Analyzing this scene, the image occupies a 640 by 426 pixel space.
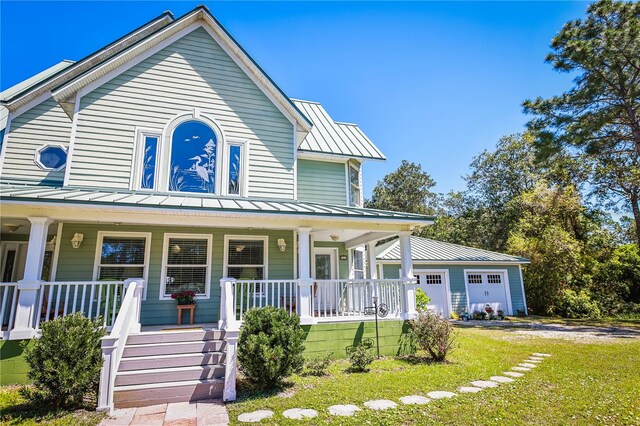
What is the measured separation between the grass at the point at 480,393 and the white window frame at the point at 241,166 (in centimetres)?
531

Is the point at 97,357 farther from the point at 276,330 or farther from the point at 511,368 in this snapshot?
the point at 511,368

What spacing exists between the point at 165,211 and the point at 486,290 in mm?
17546

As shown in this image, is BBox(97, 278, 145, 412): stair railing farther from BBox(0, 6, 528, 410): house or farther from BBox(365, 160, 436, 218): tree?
BBox(365, 160, 436, 218): tree

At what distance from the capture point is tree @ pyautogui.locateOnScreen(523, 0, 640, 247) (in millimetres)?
14734

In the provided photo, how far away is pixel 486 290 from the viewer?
18.3 meters

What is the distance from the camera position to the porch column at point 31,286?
19.9 feet

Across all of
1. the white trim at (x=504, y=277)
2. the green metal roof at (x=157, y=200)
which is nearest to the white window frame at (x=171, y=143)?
the green metal roof at (x=157, y=200)

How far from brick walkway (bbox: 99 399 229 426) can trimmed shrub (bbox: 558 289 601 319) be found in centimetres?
2084

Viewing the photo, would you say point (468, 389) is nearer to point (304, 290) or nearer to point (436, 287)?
point (304, 290)

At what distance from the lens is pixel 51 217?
6.69 metres

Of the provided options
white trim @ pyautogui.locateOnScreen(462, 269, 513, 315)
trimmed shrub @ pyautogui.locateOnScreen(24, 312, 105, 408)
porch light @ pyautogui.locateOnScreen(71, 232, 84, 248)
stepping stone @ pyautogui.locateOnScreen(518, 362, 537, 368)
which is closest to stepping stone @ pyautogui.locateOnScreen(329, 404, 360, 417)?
trimmed shrub @ pyautogui.locateOnScreen(24, 312, 105, 408)

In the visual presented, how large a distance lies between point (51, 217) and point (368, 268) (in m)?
9.56

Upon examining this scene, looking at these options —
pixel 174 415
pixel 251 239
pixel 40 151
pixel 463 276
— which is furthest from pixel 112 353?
pixel 463 276

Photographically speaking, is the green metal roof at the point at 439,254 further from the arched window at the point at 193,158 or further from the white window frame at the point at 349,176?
the arched window at the point at 193,158
